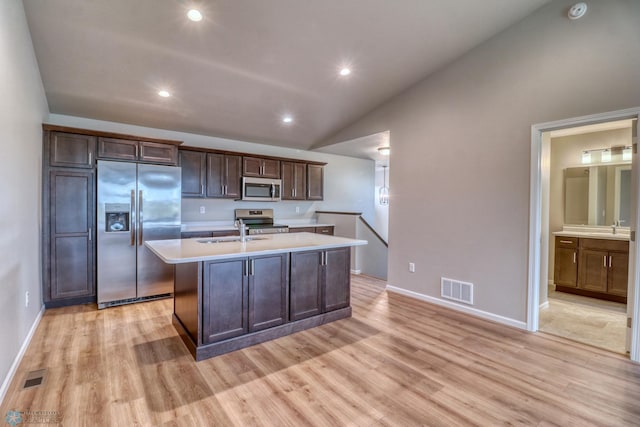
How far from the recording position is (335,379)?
2.25 metres

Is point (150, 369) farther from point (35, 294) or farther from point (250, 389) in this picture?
point (35, 294)

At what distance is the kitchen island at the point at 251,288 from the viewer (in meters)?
2.53

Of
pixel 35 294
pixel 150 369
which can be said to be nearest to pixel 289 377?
pixel 150 369

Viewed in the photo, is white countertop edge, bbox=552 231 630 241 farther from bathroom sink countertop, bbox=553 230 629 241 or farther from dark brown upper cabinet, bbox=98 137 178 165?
dark brown upper cabinet, bbox=98 137 178 165

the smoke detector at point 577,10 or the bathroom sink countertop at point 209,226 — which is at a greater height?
the smoke detector at point 577,10

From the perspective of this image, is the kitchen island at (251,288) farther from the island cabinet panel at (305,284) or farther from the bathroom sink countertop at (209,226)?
the bathroom sink countertop at (209,226)

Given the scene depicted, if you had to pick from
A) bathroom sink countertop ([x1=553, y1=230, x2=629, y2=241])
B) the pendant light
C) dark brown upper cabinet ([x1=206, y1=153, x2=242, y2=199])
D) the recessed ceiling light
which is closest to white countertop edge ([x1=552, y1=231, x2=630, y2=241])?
bathroom sink countertop ([x1=553, y1=230, x2=629, y2=241])

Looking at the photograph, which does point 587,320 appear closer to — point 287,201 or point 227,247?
point 227,247

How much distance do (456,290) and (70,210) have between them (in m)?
4.66

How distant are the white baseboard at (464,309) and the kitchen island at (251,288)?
3.90 feet

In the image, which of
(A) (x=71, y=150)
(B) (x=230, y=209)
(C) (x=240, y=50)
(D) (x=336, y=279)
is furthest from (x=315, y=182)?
(A) (x=71, y=150)

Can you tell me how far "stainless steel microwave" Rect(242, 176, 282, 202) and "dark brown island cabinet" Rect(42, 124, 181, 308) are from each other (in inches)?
71.7

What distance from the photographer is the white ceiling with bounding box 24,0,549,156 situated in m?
2.75

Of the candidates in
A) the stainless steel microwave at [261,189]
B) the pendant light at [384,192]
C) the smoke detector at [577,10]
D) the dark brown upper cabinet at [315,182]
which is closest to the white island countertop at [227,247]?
the stainless steel microwave at [261,189]
